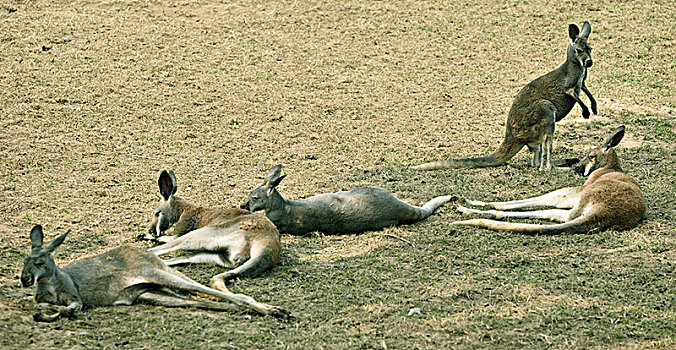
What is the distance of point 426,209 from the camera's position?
6598mm

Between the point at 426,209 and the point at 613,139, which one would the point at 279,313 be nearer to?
the point at 426,209

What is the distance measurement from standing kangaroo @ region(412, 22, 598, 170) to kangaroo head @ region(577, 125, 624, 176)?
644 millimetres

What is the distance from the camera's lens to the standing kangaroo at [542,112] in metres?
7.87

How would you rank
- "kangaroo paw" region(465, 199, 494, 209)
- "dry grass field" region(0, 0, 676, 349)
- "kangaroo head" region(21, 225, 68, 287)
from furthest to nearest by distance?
"kangaroo paw" region(465, 199, 494, 209) → "dry grass field" region(0, 0, 676, 349) → "kangaroo head" region(21, 225, 68, 287)

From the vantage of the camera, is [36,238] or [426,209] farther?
[426,209]

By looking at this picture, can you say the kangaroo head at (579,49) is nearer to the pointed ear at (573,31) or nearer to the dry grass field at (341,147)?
the pointed ear at (573,31)

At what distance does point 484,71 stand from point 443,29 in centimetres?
135

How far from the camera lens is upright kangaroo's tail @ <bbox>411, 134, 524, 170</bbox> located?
7867 mm

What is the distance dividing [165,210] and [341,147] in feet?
9.65

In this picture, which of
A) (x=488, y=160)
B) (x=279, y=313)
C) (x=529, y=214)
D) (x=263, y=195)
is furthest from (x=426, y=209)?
(x=279, y=313)

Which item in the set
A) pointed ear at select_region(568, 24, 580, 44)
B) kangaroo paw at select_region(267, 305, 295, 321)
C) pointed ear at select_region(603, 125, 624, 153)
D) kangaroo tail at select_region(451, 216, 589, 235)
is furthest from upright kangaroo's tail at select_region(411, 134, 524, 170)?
kangaroo paw at select_region(267, 305, 295, 321)

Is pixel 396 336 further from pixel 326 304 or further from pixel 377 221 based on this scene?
pixel 377 221

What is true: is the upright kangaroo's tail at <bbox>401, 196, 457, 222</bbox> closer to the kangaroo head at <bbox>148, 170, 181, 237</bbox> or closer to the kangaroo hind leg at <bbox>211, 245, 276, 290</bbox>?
the kangaroo hind leg at <bbox>211, 245, 276, 290</bbox>

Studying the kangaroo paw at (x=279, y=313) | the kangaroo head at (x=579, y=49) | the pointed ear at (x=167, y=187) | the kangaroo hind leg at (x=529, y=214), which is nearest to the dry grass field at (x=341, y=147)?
the kangaroo paw at (x=279, y=313)
